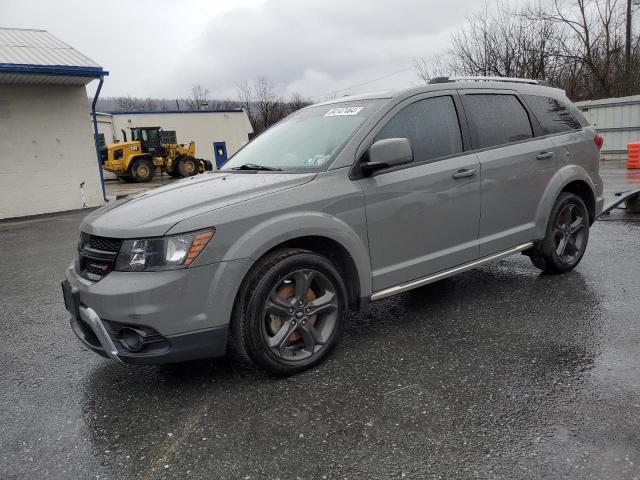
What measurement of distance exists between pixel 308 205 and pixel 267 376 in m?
1.14

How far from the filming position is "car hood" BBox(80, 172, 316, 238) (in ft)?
9.53

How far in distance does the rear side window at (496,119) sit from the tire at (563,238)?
83 cm

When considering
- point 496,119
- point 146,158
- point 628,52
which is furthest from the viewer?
point 146,158

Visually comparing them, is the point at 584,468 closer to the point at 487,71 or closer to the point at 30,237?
the point at 30,237

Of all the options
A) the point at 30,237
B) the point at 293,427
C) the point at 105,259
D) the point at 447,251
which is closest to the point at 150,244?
the point at 105,259

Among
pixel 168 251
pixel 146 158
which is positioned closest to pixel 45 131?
pixel 146 158

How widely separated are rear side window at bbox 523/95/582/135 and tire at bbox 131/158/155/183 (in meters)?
23.1

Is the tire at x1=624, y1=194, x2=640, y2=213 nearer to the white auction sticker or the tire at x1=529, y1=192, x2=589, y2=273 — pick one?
the tire at x1=529, y1=192, x2=589, y2=273

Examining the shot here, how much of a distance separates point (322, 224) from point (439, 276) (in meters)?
1.21

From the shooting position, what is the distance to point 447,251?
13.0 feet

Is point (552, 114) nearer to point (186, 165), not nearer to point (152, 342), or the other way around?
point (152, 342)

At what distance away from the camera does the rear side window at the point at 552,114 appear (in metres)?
4.75

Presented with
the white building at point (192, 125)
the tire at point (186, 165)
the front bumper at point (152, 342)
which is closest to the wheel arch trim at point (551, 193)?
the front bumper at point (152, 342)

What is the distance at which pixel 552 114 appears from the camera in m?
4.86
